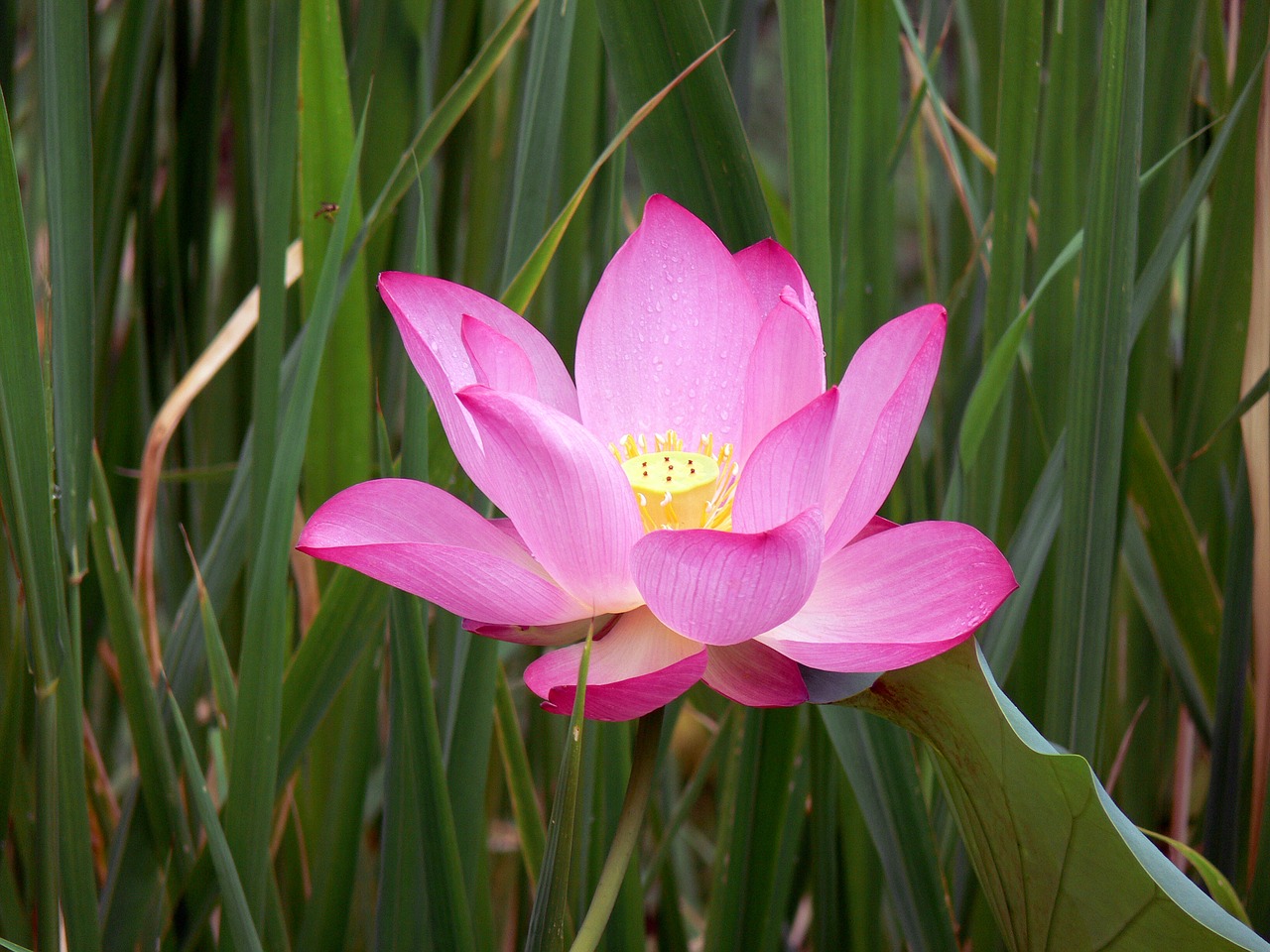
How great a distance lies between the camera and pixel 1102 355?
37cm

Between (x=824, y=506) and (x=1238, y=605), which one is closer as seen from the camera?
(x=824, y=506)

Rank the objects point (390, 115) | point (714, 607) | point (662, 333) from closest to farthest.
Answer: point (714, 607) → point (662, 333) → point (390, 115)

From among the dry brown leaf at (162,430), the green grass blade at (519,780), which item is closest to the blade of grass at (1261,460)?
the green grass blade at (519,780)

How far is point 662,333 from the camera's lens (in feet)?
1.17

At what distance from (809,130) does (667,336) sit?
0.30 feet

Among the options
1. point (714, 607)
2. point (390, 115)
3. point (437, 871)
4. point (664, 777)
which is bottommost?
point (664, 777)

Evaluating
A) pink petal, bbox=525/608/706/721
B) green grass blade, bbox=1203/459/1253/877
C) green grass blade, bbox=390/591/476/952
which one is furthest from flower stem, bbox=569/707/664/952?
green grass blade, bbox=1203/459/1253/877

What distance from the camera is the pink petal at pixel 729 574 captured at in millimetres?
236

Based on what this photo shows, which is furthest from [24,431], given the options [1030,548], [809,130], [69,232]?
[1030,548]

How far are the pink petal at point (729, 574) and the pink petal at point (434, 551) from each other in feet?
0.10

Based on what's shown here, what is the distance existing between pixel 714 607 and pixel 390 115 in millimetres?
427

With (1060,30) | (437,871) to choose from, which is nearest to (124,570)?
(437,871)

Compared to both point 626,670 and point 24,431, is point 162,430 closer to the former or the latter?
point 24,431

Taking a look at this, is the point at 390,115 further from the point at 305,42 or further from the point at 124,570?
the point at 124,570
